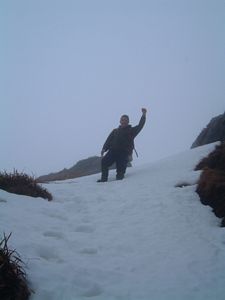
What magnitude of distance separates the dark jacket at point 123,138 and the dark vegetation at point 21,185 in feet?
14.8

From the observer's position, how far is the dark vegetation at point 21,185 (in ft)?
31.9

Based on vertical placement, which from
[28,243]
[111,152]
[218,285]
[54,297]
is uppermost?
[111,152]

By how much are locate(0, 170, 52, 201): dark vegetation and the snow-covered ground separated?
461 mm

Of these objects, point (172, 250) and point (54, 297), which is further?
point (172, 250)

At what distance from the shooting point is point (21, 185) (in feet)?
32.9

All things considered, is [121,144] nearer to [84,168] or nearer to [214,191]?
[214,191]

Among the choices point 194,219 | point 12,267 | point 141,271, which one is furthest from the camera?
point 194,219

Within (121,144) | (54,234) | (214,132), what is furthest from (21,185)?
(214,132)

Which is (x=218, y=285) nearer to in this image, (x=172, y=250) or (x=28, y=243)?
(x=172, y=250)

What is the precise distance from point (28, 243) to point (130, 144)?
8.83 meters

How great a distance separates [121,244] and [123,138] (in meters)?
7.85

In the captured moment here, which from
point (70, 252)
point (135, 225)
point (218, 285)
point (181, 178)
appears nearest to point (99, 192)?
point (181, 178)

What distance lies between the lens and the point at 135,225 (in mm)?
7816

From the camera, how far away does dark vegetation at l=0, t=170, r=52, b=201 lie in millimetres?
9734
